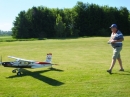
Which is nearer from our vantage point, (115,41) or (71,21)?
(115,41)

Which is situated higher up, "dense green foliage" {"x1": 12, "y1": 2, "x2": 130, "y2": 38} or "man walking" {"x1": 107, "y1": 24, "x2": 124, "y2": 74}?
"dense green foliage" {"x1": 12, "y1": 2, "x2": 130, "y2": 38}

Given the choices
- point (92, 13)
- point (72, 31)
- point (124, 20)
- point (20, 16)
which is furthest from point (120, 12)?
point (20, 16)

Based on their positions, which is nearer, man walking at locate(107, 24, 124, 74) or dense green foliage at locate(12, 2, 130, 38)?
man walking at locate(107, 24, 124, 74)

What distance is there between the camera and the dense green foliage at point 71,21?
298 feet

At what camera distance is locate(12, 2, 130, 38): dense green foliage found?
9069cm

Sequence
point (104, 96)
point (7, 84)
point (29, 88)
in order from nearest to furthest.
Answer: point (104, 96)
point (29, 88)
point (7, 84)

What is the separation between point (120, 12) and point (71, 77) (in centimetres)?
10006

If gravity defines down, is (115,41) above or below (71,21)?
below

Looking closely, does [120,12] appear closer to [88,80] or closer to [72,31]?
[72,31]

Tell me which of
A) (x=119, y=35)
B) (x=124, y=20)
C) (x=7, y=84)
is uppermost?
(x=124, y=20)

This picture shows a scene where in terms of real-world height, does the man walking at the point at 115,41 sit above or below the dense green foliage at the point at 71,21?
below

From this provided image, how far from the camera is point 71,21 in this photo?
319 ft

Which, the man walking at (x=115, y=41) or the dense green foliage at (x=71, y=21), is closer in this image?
the man walking at (x=115, y=41)

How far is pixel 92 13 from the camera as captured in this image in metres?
102
